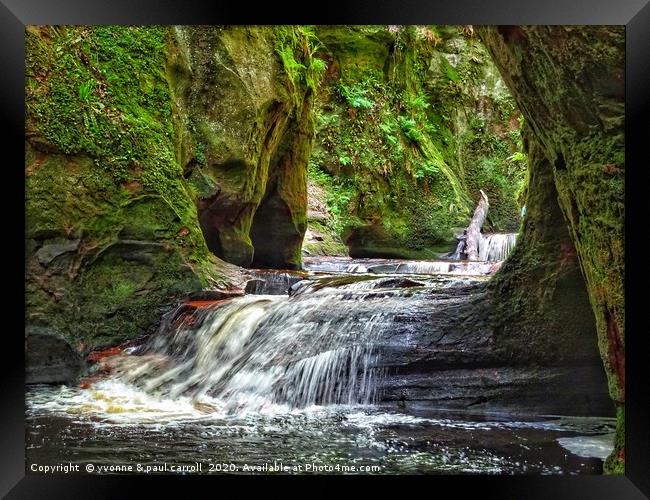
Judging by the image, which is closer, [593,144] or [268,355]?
[593,144]

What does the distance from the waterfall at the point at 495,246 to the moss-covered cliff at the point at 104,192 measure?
704cm

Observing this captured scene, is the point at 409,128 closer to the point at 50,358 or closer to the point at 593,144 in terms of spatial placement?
the point at 50,358

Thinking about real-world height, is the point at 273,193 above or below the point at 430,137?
below

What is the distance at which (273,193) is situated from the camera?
31.2ft

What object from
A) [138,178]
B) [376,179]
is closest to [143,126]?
[138,178]

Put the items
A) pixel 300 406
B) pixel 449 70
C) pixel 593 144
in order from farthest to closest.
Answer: pixel 449 70 → pixel 300 406 → pixel 593 144

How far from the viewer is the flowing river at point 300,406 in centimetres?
316

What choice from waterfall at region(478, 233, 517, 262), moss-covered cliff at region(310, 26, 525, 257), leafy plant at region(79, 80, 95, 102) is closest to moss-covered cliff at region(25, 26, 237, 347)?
leafy plant at region(79, 80, 95, 102)

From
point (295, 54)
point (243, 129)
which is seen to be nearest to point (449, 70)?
point (295, 54)

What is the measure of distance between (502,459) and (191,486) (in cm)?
170
